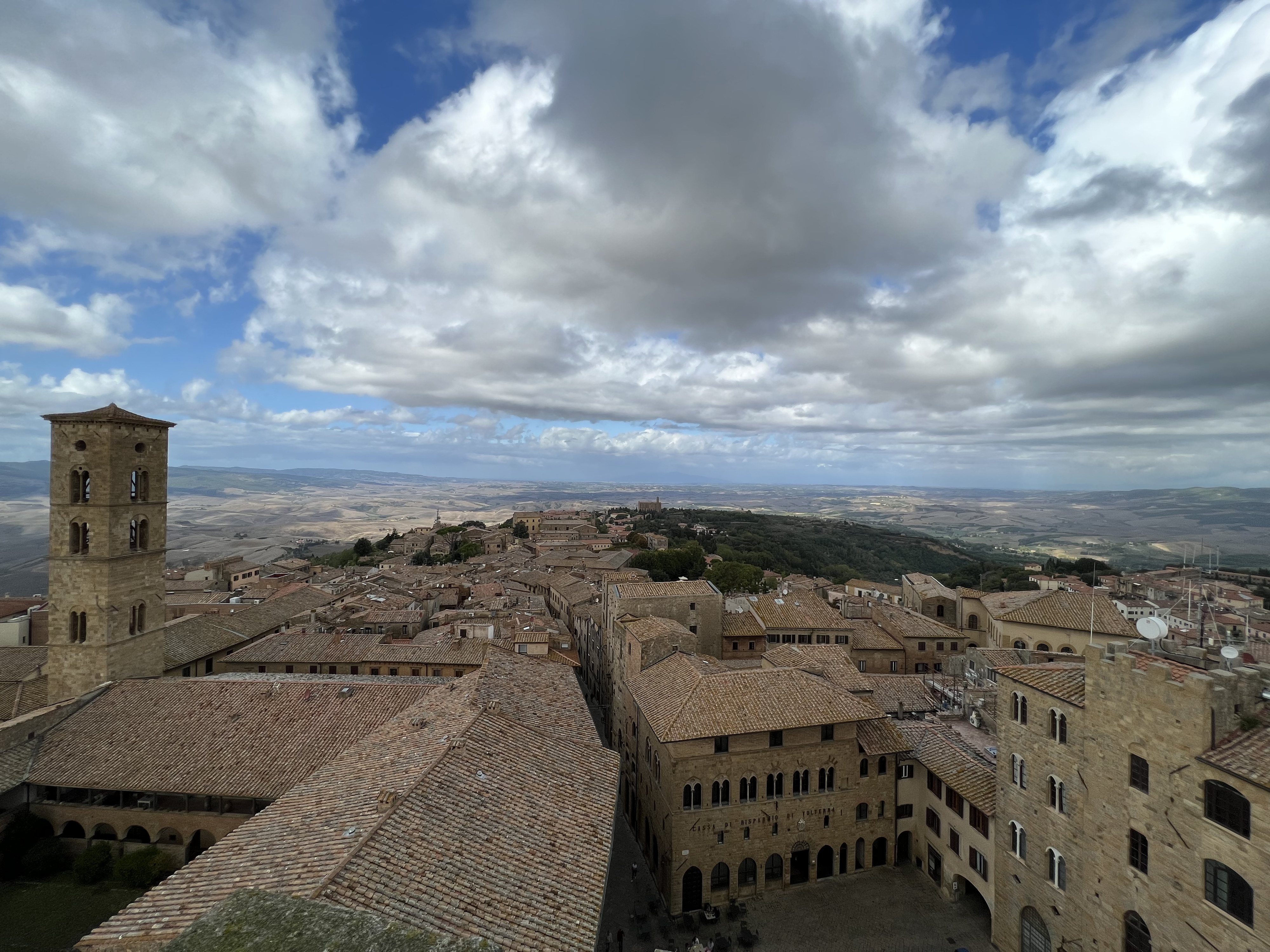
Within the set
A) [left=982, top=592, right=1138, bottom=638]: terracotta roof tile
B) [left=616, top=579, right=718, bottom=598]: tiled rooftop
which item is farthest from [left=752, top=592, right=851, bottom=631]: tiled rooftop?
[left=982, top=592, right=1138, bottom=638]: terracotta roof tile

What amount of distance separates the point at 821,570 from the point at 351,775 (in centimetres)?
11236

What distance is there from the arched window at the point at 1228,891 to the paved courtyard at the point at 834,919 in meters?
10.7

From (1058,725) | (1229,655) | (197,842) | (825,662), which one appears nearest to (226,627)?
(197,842)

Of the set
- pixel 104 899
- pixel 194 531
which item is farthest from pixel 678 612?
pixel 194 531

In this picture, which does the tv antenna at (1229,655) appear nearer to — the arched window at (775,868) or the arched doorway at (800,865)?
Answer: the arched doorway at (800,865)

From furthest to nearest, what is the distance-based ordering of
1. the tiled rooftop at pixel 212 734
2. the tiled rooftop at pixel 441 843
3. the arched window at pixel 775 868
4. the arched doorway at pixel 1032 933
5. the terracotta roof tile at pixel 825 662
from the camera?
the terracotta roof tile at pixel 825 662 < the arched window at pixel 775 868 < the tiled rooftop at pixel 212 734 < the arched doorway at pixel 1032 933 < the tiled rooftop at pixel 441 843

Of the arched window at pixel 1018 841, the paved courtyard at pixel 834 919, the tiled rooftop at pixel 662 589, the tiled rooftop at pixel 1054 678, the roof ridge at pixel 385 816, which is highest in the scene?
the tiled rooftop at pixel 1054 678

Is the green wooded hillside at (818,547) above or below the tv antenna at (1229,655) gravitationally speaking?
below

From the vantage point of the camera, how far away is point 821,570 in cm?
11919

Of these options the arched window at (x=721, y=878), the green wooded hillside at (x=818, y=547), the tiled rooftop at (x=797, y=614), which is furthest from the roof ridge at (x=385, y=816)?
the green wooded hillside at (x=818, y=547)

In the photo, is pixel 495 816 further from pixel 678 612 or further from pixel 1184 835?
pixel 678 612

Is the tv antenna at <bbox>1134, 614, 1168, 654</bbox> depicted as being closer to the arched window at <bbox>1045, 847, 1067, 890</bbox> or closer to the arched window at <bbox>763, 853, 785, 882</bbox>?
the arched window at <bbox>1045, 847, 1067, 890</bbox>

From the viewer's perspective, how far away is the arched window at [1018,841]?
2102 cm

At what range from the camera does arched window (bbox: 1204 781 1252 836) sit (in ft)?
46.6
